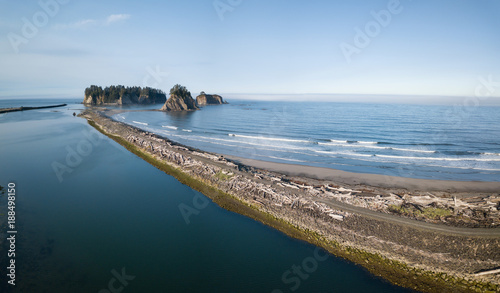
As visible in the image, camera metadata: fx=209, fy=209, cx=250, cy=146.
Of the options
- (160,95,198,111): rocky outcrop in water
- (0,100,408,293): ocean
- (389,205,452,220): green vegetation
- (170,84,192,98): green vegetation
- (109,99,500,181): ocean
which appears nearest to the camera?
(0,100,408,293): ocean

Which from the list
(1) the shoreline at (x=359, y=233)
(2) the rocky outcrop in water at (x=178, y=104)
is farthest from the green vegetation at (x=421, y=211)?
(2) the rocky outcrop in water at (x=178, y=104)

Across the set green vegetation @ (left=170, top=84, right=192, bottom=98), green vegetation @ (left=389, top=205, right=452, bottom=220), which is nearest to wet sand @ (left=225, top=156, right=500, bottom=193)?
green vegetation @ (left=389, top=205, right=452, bottom=220)

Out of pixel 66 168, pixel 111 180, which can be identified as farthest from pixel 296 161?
pixel 66 168

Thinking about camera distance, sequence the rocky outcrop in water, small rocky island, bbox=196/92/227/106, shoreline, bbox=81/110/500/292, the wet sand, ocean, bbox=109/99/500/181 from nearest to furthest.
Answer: shoreline, bbox=81/110/500/292 < the wet sand < ocean, bbox=109/99/500/181 < the rocky outcrop in water < small rocky island, bbox=196/92/227/106

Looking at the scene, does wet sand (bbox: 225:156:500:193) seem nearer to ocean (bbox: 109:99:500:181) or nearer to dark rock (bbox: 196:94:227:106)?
ocean (bbox: 109:99:500:181)

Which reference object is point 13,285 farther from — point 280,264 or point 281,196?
point 281,196

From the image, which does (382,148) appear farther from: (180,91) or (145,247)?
(180,91)

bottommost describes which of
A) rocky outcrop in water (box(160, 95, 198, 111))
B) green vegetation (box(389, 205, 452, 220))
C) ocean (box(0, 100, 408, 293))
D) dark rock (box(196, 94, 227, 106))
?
ocean (box(0, 100, 408, 293))
